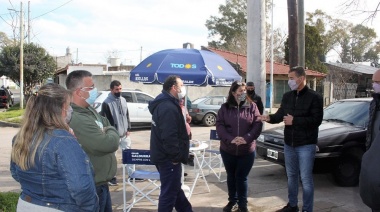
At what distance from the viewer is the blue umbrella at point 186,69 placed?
22.3 ft

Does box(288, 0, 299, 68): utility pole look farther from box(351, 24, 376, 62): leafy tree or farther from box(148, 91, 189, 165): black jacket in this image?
box(351, 24, 376, 62): leafy tree

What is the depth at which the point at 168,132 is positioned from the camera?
4.06 m

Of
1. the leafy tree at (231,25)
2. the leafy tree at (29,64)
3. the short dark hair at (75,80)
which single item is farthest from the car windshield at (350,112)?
the leafy tree at (231,25)

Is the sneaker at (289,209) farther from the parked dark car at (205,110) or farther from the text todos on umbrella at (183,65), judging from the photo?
the parked dark car at (205,110)

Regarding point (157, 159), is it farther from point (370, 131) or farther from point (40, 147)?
point (370, 131)

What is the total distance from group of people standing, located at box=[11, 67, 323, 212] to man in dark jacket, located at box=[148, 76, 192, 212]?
0.04ft

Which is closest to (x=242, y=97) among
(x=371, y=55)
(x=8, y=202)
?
(x=8, y=202)

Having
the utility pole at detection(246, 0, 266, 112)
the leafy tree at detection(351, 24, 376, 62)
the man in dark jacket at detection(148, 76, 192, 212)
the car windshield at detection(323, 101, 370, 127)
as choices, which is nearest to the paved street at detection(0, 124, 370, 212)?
the car windshield at detection(323, 101, 370, 127)

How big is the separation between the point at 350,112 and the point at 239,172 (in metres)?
3.39

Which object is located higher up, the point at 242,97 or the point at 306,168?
the point at 242,97

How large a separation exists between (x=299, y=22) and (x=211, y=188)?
4.70 m

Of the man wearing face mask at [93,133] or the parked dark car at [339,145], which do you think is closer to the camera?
the man wearing face mask at [93,133]

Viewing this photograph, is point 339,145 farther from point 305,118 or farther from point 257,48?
point 257,48

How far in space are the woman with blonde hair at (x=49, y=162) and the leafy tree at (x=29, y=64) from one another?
27.1 m
